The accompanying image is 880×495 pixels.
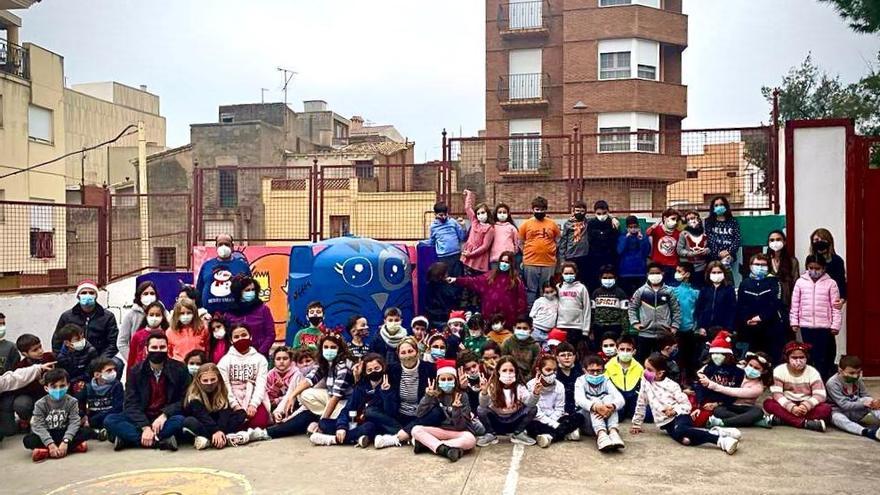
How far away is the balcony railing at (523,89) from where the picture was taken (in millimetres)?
30609

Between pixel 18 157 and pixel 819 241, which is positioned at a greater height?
pixel 18 157

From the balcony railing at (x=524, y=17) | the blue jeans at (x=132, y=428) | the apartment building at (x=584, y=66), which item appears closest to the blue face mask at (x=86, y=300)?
the blue jeans at (x=132, y=428)

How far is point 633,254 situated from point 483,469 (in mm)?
4912

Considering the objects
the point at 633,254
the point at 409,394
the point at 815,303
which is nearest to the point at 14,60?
the point at 633,254

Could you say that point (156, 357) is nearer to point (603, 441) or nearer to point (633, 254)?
point (603, 441)

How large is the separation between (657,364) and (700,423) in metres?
0.74

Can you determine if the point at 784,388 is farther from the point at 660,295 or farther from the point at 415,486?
the point at 415,486

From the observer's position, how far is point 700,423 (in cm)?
790

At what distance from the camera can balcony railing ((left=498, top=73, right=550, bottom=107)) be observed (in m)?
30.6

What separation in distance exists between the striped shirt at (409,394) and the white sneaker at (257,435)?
1.53 meters

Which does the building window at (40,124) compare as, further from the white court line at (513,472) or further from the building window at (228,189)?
the white court line at (513,472)

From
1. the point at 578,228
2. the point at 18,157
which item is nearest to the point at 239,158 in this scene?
the point at 18,157

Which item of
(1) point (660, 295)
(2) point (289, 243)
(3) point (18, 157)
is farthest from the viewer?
(3) point (18, 157)

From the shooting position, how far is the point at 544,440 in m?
7.63
